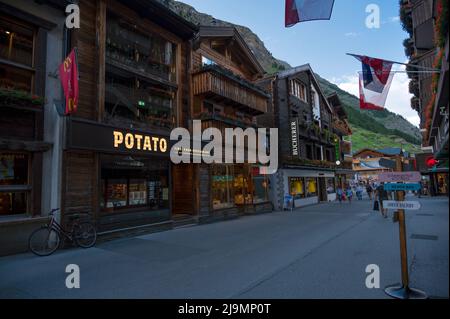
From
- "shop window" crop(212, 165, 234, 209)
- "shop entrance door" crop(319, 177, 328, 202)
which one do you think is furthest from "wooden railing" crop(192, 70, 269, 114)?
"shop entrance door" crop(319, 177, 328, 202)

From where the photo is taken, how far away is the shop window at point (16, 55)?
894cm

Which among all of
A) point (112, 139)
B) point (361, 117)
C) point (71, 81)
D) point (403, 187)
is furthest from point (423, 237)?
point (361, 117)

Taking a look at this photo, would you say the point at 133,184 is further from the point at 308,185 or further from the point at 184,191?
the point at 308,185

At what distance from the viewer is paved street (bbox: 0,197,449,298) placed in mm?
5020

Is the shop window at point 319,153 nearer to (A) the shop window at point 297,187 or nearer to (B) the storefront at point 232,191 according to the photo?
(A) the shop window at point 297,187

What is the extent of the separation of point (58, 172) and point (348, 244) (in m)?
9.97

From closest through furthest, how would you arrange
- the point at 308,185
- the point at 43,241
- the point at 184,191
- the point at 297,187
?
the point at 43,241, the point at 184,191, the point at 297,187, the point at 308,185

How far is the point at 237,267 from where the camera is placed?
21.3ft

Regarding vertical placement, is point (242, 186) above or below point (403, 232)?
above

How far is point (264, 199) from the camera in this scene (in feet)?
70.8

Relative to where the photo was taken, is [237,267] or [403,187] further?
[237,267]

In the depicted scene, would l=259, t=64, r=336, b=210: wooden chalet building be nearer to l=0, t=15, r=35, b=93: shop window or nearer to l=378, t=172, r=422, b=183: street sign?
l=378, t=172, r=422, b=183: street sign

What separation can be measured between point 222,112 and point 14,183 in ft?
39.7

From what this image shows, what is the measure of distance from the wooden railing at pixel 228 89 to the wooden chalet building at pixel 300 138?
4.73 m
